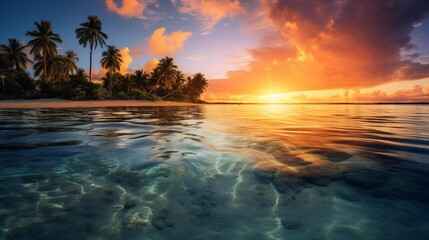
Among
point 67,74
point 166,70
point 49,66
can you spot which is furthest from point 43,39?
point 166,70

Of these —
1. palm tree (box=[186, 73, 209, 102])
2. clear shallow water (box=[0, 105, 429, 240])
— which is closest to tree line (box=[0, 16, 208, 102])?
palm tree (box=[186, 73, 209, 102])

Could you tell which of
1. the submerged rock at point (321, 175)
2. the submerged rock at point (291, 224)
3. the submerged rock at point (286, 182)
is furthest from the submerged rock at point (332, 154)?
the submerged rock at point (291, 224)

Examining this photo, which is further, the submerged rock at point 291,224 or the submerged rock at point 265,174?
the submerged rock at point 265,174

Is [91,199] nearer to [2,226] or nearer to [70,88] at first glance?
[2,226]

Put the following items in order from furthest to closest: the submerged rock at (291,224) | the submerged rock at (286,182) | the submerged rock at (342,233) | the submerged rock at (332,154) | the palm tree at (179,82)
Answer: the palm tree at (179,82)
the submerged rock at (332,154)
the submerged rock at (286,182)
the submerged rock at (291,224)
the submerged rock at (342,233)

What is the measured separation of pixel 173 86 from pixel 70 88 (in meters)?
36.6

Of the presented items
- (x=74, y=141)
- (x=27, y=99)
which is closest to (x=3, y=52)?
(x=27, y=99)

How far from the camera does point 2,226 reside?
1950 mm

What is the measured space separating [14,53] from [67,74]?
11.5 metres

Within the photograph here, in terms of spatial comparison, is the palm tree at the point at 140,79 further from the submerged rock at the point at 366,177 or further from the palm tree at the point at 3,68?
the submerged rock at the point at 366,177

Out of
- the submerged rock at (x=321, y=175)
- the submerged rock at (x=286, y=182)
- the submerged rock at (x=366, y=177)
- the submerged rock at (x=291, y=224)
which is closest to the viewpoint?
the submerged rock at (x=291, y=224)

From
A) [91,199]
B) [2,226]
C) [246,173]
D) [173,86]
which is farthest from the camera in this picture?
[173,86]

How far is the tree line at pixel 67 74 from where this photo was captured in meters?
32.3

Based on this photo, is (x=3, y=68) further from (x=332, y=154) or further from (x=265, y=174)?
(x=332, y=154)
